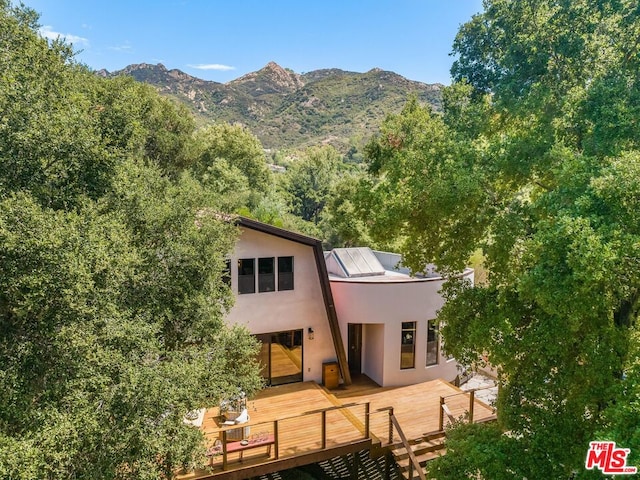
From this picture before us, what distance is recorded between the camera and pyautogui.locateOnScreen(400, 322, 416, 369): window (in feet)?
43.8

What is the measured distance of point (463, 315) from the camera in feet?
27.5

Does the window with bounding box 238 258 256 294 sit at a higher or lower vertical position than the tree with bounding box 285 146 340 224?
lower

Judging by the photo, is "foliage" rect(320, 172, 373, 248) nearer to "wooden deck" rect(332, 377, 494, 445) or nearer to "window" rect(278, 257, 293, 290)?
"window" rect(278, 257, 293, 290)

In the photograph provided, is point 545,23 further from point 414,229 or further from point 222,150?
point 222,150

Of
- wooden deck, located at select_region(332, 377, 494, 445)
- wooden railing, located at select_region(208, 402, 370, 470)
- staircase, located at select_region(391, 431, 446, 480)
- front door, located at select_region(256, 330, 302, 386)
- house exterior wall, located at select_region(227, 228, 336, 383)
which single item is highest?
house exterior wall, located at select_region(227, 228, 336, 383)

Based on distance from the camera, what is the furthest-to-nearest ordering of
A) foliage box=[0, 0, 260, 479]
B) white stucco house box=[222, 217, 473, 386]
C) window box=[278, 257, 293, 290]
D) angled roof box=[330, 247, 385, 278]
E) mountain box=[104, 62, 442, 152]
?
mountain box=[104, 62, 442, 152]
angled roof box=[330, 247, 385, 278]
window box=[278, 257, 293, 290]
white stucco house box=[222, 217, 473, 386]
foliage box=[0, 0, 260, 479]

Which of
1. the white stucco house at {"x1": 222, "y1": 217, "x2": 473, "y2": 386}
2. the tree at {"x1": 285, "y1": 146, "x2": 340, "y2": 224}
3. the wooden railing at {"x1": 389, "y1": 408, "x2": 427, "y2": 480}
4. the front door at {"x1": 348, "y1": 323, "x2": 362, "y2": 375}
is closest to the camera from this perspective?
the wooden railing at {"x1": 389, "y1": 408, "x2": 427, "y2": 480}

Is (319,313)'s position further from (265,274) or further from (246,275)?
(246,275)

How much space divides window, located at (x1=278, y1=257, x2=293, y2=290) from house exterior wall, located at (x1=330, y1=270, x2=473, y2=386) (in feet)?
5.04

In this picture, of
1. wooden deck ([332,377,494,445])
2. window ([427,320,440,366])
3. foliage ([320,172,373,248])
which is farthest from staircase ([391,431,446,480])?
foliage ([320,172,373,248])

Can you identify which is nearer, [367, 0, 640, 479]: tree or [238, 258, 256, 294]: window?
[367, 0, 640, 479]: tree

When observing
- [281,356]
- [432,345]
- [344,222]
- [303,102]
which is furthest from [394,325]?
[303,102]

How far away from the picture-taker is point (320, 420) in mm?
10930

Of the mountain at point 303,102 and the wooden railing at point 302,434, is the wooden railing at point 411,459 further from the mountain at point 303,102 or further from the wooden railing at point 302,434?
the mountain at point 303,102
